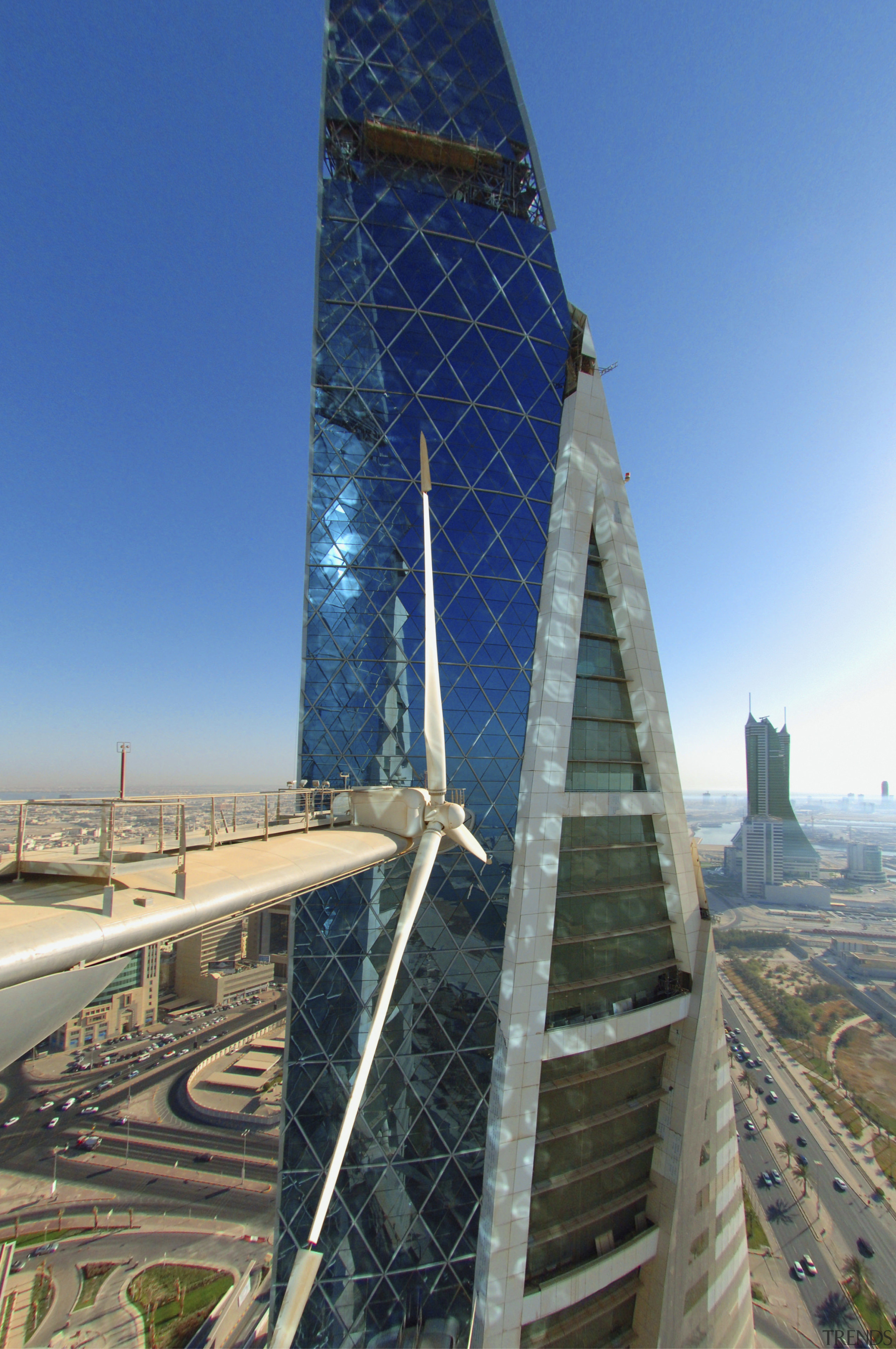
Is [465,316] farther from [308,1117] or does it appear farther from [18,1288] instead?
[18,1288]

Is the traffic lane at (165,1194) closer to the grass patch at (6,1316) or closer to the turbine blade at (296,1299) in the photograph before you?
the grass patch at (6,1316)

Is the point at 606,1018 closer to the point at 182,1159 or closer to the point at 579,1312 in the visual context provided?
the point at 579,1312

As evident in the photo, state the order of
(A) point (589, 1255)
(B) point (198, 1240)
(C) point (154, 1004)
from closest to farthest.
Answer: (A) point (589, 1255) → (B) point (198, 1240) → (C) point (154, 1004)

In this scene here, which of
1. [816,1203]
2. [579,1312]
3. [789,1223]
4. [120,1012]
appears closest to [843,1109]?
[816,1203]

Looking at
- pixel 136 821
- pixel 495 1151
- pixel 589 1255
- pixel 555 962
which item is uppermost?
pixel 136 821

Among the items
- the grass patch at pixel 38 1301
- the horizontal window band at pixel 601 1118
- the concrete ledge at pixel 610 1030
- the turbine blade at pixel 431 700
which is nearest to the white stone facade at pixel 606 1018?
the concrete ledge at pixel 610 1030

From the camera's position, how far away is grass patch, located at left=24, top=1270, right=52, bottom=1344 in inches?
1566

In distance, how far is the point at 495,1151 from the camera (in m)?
17.7

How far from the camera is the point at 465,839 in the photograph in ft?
45.2

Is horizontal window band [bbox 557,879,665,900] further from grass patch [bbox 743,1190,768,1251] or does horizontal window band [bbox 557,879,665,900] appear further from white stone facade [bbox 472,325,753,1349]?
grass patch [bbox 743,1190,768,1251]

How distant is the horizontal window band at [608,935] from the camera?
20.0 m

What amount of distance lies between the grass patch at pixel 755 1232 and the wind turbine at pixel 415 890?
61.4 metres

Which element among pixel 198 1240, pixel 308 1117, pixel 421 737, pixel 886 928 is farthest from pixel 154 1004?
pixel 886 928

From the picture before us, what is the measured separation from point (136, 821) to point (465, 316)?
3634cm
